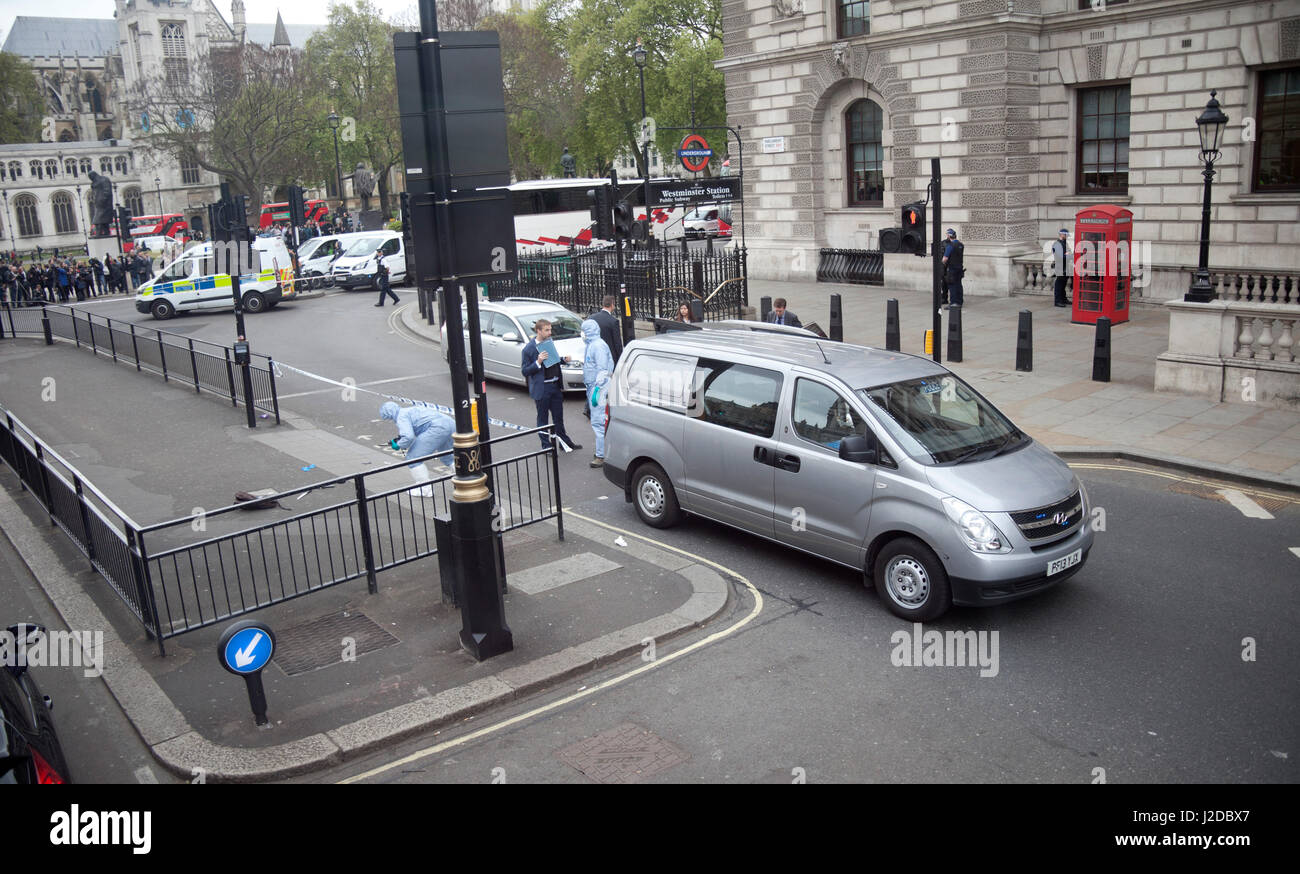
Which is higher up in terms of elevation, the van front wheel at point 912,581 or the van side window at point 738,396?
the van side window at point 738,396

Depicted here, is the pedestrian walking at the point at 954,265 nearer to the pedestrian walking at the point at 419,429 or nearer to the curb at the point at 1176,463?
the curb at the point at 1176,463

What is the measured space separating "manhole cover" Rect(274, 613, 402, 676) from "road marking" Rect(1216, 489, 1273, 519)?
321 inches

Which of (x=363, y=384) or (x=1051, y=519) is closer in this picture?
(x=1051, y=519)

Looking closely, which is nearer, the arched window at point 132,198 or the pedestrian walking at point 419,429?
the pedestrian walking at point 419,429

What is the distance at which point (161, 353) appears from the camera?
760 inches

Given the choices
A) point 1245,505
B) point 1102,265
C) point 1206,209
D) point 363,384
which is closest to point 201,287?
point 363,384

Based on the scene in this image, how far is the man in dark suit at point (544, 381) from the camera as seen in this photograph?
13.0 meters

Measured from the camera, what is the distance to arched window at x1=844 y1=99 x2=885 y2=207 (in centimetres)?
2753

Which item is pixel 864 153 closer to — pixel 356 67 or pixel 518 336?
pixel 518 336

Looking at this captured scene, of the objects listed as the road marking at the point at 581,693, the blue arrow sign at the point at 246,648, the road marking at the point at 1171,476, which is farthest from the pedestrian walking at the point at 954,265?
the blue arrow sign at the point at 246,648

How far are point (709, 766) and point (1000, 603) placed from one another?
2.74 m

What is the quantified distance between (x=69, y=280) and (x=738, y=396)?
41.1m

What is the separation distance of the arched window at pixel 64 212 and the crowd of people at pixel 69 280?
55304mm

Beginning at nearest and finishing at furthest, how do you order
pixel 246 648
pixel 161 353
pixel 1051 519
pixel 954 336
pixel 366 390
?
pixel 246 648
pixel 1051 519
pixel 954 336
pixel 366 390
pixel 161 353
